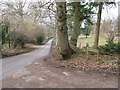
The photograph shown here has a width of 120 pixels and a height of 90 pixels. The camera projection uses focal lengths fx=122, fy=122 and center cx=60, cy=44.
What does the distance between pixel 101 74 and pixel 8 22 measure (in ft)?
39.5

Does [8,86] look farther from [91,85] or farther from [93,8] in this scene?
[93,8]

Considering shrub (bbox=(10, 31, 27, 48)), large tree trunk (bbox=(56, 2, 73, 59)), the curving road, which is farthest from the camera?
shrub (bbox=(10, 31, 27, 48))

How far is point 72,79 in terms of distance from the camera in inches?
178

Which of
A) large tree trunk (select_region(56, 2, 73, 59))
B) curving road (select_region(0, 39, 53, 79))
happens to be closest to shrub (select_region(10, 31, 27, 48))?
curving road (select_region(0, 39, 53, 79))

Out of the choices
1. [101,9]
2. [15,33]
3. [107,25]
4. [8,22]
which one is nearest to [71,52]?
[101,9]

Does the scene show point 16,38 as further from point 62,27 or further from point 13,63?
point 62,27

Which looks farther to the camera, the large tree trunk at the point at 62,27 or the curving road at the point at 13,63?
the large tree trunk at the point at 62,27

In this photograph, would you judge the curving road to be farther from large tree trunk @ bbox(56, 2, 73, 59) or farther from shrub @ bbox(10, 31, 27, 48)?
shrub @ bbox(10, 31, 27, 48)

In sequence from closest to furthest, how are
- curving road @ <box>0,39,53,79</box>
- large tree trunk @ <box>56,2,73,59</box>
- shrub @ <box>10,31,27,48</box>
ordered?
curving road @ <box>0,39,53,79</box>, large tree trunk @ <box>56,2,73,59</box>, shrub @ <box>10,31,27,48</box>

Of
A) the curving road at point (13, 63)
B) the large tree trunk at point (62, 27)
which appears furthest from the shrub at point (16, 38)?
the large tree trunk at point (62, 27)

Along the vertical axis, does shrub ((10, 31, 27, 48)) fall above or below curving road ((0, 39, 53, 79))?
above

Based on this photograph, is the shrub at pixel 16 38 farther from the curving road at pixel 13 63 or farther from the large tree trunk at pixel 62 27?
the large tree trunk at pixel 62 27

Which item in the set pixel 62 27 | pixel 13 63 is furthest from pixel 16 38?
pixel 62 27

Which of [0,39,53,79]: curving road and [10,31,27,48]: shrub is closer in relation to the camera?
[0,39,53,79]: curving road
